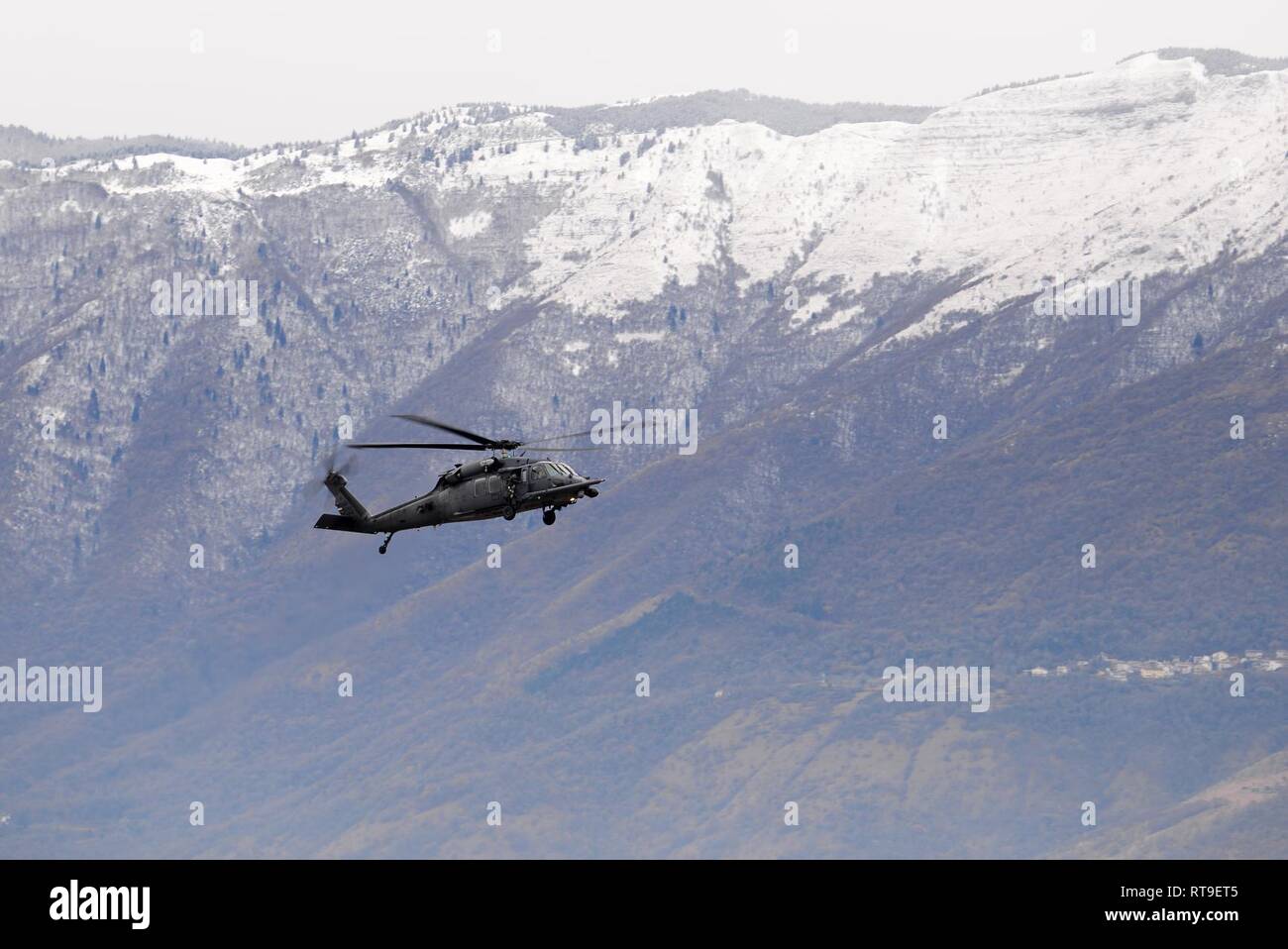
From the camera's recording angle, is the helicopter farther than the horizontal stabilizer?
No

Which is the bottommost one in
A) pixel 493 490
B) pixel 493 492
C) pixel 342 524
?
pixel 342 524

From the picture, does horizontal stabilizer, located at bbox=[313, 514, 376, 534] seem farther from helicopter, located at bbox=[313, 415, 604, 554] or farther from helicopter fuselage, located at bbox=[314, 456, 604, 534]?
helicopter, located at bbox=[313, 415, 604, 554]

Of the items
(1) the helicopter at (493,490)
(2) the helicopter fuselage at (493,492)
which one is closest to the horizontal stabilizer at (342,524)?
(2) the helicopter fuselage at (493,492)

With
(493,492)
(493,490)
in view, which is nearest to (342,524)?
(493,492)

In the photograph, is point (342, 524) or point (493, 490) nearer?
point (493, 490)

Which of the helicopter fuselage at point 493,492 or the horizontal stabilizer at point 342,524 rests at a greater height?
the helicopter fuselage at point 493,492

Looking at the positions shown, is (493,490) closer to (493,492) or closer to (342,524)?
(493,492)

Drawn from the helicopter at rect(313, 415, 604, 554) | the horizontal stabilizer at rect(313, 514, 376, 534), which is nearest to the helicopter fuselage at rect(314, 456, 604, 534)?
the helicopter at rect(313, 415, 604, 554)

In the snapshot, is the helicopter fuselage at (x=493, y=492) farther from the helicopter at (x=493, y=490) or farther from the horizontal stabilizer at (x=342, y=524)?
the horizontal stabilizer at (x=342, y=524)

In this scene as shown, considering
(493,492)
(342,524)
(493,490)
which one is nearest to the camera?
(493,490)

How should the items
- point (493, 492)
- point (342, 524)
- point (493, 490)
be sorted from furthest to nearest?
point (342, 524), point (493, 492), point (493, 490)
